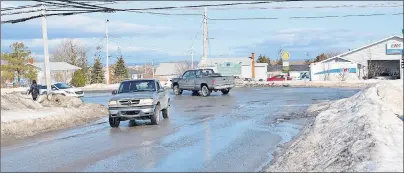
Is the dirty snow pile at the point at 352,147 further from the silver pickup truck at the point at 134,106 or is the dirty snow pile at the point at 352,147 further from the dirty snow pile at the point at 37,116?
the dirty snow pile at the point at 37,116

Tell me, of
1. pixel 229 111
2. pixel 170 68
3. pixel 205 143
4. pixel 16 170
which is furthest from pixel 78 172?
pixel 170 68

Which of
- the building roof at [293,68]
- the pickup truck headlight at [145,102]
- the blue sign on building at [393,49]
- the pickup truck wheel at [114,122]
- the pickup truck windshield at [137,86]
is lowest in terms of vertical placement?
the pickup truck wheel at [114,122]

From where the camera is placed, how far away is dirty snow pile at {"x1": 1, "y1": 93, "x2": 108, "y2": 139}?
15.6 m

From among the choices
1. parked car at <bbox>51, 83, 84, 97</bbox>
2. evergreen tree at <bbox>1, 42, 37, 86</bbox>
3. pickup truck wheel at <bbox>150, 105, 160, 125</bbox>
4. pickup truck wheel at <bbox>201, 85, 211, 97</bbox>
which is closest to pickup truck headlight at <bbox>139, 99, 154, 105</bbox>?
pickup truck wheel at <bbox>150, 105, 160, 125</bbox>

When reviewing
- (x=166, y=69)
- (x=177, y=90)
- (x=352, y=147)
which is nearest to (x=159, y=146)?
(x=352, y=147)

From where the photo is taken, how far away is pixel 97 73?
76.2m

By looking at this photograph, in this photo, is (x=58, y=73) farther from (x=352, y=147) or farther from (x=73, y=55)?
(x=352, y=147)

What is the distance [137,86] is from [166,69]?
382 feet

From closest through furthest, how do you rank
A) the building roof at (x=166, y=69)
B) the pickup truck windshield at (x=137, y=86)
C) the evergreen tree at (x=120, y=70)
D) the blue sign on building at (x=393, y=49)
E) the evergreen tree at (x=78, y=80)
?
the pickup truck windshield at (x=137, y=86), the evergreen tree at (x=78, y=80), the blue sign on building at (x=393, y=49), the evergreen tree at (x=120, y=70), the building roof at (x=166, y=69)

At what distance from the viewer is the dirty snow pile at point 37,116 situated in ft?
51.3

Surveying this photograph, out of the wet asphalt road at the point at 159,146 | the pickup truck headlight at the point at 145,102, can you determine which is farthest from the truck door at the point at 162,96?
the pickup truck headlight at the point at 145,102

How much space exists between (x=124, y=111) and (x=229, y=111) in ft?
21.8

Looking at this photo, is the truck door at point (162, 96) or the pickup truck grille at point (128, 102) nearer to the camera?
the pickup truck grille at point (128, 102)

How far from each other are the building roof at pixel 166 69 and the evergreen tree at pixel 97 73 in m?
51.9
